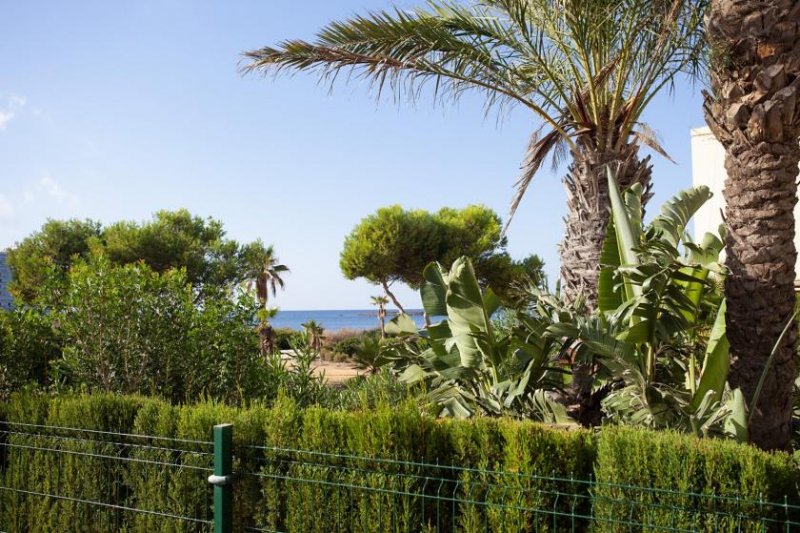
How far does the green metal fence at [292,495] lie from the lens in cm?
361

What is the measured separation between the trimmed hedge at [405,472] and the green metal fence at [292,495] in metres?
0.01

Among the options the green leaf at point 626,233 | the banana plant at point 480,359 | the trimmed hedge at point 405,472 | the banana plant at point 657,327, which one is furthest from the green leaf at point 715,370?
the trimmed hedge at point 405,472

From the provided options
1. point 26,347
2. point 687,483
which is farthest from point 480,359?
point 26,347

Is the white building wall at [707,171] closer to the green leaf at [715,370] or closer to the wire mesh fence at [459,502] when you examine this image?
the green leaf at [715,370]

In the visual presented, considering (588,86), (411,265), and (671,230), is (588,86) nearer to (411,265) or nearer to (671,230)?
(671,230)

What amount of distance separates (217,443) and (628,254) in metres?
3.82

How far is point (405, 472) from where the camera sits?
14.0 feet

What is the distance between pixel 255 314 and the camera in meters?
8.32

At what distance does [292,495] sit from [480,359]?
2615mm

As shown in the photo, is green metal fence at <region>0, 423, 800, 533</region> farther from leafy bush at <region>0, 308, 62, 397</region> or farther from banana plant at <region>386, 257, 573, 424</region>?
leafy bush at <region>0, 308, 62, 397</region>

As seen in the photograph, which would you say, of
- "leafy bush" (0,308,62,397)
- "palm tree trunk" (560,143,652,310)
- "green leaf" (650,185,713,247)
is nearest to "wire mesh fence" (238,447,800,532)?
"green leaf" (650,185,713,247)

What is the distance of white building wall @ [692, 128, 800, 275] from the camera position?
18812 mm

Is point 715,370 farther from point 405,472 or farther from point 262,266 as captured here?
point 262,266

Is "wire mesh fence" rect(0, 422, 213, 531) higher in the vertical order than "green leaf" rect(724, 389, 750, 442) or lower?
lower
